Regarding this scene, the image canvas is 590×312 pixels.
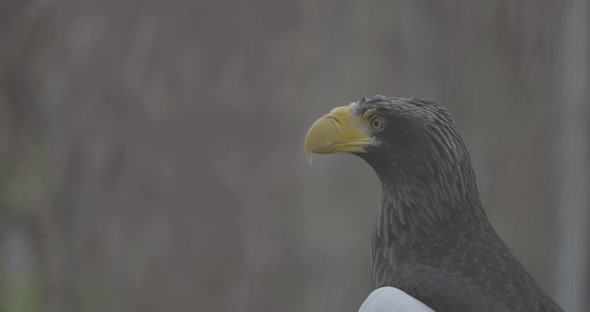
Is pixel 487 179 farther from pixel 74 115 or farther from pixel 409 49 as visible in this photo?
pixel 74 115

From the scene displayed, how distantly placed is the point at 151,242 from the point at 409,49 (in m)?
2.41

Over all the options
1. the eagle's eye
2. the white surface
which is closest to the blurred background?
the eagle's eye

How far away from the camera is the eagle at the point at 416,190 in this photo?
2.91 m

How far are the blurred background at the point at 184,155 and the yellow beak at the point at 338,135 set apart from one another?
2.38m

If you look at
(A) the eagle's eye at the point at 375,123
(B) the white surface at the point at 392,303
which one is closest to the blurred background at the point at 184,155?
(A) the eagle's eye at the point at 375,123

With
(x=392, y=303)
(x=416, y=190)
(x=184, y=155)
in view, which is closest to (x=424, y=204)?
(x=416, y=190)

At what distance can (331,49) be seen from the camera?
253 inches

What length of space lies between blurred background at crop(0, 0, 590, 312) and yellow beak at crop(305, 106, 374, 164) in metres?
2.38

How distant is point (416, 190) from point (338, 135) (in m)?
0.33

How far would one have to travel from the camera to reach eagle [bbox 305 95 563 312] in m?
2.91

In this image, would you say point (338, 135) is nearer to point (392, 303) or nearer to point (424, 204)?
point (424, 204)

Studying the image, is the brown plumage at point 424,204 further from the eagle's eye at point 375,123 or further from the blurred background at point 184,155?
the blurred background at point 184,155

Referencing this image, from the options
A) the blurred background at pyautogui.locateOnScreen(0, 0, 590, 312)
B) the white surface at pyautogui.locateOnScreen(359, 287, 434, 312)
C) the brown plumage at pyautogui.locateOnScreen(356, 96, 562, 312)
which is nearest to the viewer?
the white surface at pyautogui.locateOnScreen(359, 287, 434, 312)

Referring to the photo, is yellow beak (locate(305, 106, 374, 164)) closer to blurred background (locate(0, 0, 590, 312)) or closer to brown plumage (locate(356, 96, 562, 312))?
brown plumage (locate(356, 96, 562, 312))
